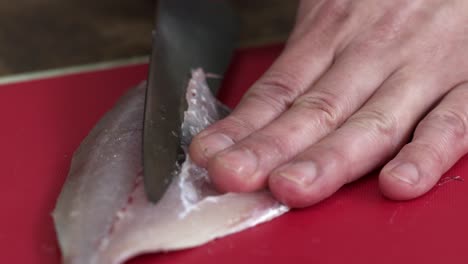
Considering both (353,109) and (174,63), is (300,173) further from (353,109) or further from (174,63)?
(174,63)

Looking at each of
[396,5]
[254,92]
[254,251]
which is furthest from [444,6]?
[254,251]

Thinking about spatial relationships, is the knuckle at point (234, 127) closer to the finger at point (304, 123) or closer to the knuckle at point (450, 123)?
the finger at point (304, 123)

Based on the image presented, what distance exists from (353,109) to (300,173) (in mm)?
261

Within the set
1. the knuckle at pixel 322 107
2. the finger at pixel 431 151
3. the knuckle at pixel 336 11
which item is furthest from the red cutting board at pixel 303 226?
the knuckle at pixel 336 11

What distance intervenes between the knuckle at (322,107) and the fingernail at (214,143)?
0.54 feet

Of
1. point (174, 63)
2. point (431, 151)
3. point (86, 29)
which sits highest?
point (431, 151)

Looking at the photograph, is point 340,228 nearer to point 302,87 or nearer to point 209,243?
point 209,243

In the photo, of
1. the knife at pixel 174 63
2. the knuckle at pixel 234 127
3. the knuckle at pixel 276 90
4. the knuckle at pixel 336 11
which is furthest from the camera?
the knuckle at pixel 336 11

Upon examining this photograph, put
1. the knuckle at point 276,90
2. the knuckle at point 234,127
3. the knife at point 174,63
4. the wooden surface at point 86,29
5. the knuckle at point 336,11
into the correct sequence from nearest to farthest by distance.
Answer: the knife at point 174,63 → the knuckle at point 234,127 → the knuckle at point 276,90 → the knuckle at point 336,11 → the wooden surface at point 86,29

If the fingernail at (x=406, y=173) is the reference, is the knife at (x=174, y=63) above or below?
below

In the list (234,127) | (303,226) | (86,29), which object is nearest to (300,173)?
(303,226)

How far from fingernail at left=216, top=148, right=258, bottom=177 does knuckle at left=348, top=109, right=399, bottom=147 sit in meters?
0.23

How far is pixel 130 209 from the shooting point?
0.99m

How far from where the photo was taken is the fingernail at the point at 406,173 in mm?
1075
